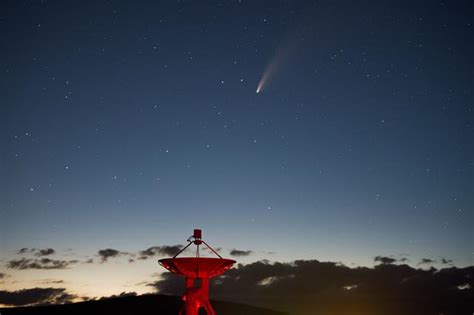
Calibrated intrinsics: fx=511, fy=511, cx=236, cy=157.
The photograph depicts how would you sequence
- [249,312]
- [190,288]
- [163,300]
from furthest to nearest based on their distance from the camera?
[249,312], [163,300], [190,288]

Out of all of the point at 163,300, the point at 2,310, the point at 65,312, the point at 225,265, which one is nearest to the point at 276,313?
the point at 163,300

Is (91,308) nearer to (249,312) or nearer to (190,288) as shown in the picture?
(249,312)

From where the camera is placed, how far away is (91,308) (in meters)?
100

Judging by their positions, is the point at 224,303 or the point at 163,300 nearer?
the point at 163,300

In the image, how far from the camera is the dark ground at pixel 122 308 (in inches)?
3767

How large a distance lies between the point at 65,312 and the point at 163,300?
19322mm

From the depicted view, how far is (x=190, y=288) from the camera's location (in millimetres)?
22797

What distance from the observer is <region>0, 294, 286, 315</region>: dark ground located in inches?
3767

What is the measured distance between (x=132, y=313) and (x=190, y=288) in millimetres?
78178

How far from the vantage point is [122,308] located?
9850 cm

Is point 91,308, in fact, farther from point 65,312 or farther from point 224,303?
point 224,303

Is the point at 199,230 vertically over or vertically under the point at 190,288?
over

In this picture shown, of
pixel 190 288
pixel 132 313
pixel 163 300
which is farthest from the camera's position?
pixel 163 300

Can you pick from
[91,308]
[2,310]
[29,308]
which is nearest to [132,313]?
[91,308]
